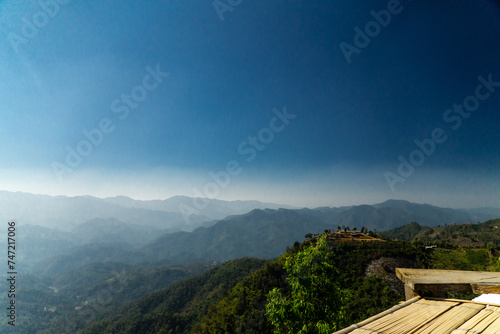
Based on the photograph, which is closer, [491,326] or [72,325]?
[491,326]

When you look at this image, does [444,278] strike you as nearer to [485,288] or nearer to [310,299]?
[485,288]

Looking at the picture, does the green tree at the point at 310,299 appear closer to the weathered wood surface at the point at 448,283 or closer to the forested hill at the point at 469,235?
the weathered wood surface at the point at 448,283

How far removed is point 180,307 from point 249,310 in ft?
212

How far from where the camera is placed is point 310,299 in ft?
24.7

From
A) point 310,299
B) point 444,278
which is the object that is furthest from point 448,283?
point 310,299

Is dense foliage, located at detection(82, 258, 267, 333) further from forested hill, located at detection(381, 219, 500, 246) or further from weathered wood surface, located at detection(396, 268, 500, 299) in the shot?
weathered wood surface, located at detection(396, 268, 500, 299)

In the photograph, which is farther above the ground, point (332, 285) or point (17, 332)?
point (332, 285)

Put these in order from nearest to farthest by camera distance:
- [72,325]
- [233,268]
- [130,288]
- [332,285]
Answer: [332,285] < [233,268] < [72,325] < [130,288]

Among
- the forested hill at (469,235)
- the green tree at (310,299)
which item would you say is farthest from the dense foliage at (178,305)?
the green tree at (310,299)

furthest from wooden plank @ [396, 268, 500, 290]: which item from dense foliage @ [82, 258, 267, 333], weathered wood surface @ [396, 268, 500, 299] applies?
dense foliage @ [82, 258, 267, 333]

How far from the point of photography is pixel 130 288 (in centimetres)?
16588

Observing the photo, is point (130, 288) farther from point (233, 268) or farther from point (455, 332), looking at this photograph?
point (455, 332)

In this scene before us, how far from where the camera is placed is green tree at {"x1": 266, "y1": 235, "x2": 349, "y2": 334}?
23.4ft

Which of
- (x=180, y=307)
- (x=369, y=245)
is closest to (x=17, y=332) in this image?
(x=180, y=307)
